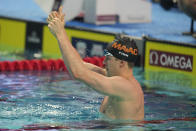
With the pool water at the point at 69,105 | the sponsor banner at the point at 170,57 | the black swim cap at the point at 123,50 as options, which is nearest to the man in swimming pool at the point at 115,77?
the black swim cap at the point at 123,50

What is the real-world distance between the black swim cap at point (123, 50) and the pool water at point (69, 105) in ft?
1.88

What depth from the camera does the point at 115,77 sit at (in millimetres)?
3662

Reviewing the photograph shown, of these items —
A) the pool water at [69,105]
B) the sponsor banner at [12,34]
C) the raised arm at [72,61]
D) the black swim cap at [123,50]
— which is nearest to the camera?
the raised arm at [72,61]

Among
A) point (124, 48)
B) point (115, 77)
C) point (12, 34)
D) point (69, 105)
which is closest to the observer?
point (115, 77)

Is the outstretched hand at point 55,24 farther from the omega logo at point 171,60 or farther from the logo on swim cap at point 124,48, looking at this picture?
the omega logo at point 171,60

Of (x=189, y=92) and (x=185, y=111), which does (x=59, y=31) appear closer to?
(x=185, y=111)

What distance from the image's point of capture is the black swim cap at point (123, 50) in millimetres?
3732

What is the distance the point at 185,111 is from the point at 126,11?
16.0 feet

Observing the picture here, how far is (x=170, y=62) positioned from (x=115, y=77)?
12.5 ft

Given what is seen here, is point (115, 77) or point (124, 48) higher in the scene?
point (124, 48)

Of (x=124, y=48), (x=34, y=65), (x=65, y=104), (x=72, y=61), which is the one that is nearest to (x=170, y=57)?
(x=34, y=65)

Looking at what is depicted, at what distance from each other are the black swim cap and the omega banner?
2983mm

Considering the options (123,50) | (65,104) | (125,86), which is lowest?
(65,104)

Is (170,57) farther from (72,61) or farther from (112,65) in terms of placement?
(72,61)
